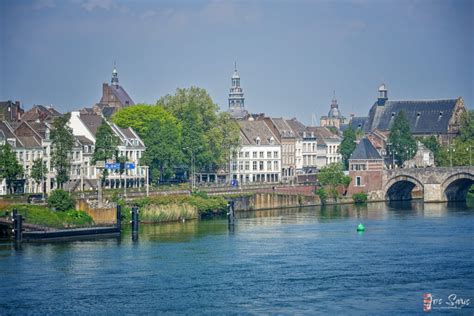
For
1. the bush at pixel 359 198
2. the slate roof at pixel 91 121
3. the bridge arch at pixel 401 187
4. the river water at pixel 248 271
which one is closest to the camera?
the river water at pixel 248 271

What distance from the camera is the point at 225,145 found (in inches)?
7072

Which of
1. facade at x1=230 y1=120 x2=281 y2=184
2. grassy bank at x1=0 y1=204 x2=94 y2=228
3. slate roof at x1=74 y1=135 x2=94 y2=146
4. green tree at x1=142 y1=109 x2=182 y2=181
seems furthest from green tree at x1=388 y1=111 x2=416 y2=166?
grassy bank at x1=0 y1=204 x2=94 y2=228

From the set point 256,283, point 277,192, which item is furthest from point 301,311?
point 277,192

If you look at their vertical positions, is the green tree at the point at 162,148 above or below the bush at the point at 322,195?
above

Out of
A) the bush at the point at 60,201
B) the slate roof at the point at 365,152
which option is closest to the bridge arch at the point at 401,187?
the slate roof at the point at 365,152

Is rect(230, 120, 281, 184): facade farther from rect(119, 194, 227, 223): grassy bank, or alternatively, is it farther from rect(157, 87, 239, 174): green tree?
rect(119, 194, 227, 223): grassy bank

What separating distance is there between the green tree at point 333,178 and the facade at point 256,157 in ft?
55.4

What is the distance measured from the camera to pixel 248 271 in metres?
92.4

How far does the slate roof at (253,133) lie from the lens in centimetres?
19400

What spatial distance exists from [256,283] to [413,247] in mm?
23561

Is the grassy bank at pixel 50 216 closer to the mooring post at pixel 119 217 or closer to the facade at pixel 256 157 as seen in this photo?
the mooring post at pixel 119 217

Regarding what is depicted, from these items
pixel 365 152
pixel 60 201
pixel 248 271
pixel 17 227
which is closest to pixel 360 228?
pixel 60 201

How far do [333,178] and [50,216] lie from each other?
66824 millimetres

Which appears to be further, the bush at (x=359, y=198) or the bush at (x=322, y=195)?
the bush at (x=359, y=198)
